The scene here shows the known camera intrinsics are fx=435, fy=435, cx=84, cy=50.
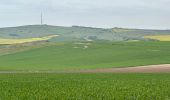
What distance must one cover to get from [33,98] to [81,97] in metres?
2.75

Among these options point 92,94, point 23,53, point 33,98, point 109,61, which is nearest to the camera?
point 33,98

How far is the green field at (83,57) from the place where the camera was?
308ft

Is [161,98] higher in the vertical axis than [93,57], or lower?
higher

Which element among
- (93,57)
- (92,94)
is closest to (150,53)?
(93,57)

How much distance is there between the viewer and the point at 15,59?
359 ft

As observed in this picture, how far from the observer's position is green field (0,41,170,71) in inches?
3691

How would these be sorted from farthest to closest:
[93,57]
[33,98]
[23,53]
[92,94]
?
1. [23,53]
2. [93,57]
3. [92,94]
4. [33,98]

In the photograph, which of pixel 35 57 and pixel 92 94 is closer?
pixel 92 94

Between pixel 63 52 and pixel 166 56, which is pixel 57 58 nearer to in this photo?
pixel 63 52

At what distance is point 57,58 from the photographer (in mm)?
108750

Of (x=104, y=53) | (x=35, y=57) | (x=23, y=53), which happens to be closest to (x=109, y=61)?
(x=104, y=53)

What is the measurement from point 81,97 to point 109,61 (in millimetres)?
73943

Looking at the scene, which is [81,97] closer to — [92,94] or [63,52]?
[92,94]

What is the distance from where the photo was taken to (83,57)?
106750 millimetres
